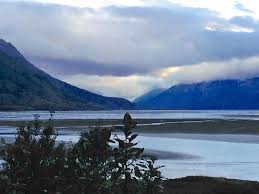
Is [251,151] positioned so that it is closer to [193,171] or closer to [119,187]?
[193,171]

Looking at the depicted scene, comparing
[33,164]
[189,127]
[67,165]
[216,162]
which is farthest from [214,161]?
[189,127]

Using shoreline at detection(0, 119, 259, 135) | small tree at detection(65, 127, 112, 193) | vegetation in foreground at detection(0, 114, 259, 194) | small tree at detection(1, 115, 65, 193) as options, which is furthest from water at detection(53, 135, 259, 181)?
small tree at detection(1, 115, 65, 193)

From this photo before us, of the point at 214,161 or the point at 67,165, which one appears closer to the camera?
the point at 67,165

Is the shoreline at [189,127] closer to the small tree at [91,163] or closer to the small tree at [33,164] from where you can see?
the small tree at [91,163]

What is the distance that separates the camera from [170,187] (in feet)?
82.1

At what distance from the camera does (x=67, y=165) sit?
9461 millimetres

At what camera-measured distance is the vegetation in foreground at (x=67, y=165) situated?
892cm

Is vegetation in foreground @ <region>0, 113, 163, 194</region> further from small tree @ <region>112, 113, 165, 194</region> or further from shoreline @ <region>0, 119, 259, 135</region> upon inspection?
shoreline @ <region>0, 119, 259, 135</region>

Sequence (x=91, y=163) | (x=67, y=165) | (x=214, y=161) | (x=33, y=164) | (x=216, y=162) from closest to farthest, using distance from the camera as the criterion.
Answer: (x=33, y=164) < (x=91, y=163) < (x=67, y=165) < (x=216, y=162) < (x=214, y=161)

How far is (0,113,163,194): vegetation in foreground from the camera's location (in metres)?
8.92

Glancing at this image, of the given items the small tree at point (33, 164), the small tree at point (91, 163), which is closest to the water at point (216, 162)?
the small tree at point (91, 163)

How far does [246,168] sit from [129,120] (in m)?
29.7

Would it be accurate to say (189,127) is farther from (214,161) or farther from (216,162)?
(216,162)

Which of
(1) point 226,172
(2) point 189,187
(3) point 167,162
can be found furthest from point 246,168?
(2) point 189,187
